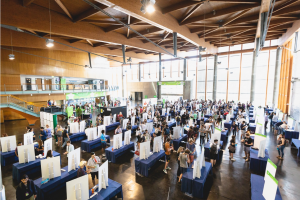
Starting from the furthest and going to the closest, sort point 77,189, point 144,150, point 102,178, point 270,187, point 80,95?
point 80,95 → point 144,150 → point 102,178 → point 77,189 → point 270,187

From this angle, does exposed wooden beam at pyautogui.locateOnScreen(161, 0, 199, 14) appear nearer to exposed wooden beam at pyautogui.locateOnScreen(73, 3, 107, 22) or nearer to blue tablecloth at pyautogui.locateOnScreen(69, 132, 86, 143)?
→ exposed wooden beam at pyautogui.locateOnScreen(73, 3, 107, 22)

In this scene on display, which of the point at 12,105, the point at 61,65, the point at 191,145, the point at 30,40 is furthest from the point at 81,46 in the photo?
the point at 191,145

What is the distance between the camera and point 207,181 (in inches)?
213

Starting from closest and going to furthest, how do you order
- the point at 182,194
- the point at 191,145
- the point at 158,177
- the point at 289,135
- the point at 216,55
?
the point at 182,194
the point at 158,177
the point at 191,145
the point at 289,135
the point at 216,55

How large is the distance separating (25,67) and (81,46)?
283 inches

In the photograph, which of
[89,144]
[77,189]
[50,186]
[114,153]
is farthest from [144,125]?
[77,189]

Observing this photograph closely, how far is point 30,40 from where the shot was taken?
11.8 metres

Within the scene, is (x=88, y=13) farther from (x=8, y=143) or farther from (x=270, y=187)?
(x=270, y=187)

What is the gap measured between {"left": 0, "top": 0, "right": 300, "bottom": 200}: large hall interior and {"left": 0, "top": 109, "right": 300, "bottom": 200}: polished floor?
0.04 metres

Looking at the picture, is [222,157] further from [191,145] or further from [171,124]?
[171,124]

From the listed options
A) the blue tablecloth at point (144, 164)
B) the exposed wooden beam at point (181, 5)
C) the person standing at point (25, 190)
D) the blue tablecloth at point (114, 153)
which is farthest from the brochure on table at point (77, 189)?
the exposed wooden beam at point (181, 5)

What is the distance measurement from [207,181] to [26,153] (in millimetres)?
7019

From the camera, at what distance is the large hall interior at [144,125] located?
4.73m

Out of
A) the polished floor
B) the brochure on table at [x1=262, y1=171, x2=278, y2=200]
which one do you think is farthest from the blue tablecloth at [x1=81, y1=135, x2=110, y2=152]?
the brochure on table at [x1=262, y1=171, x2=278, y2=200]
